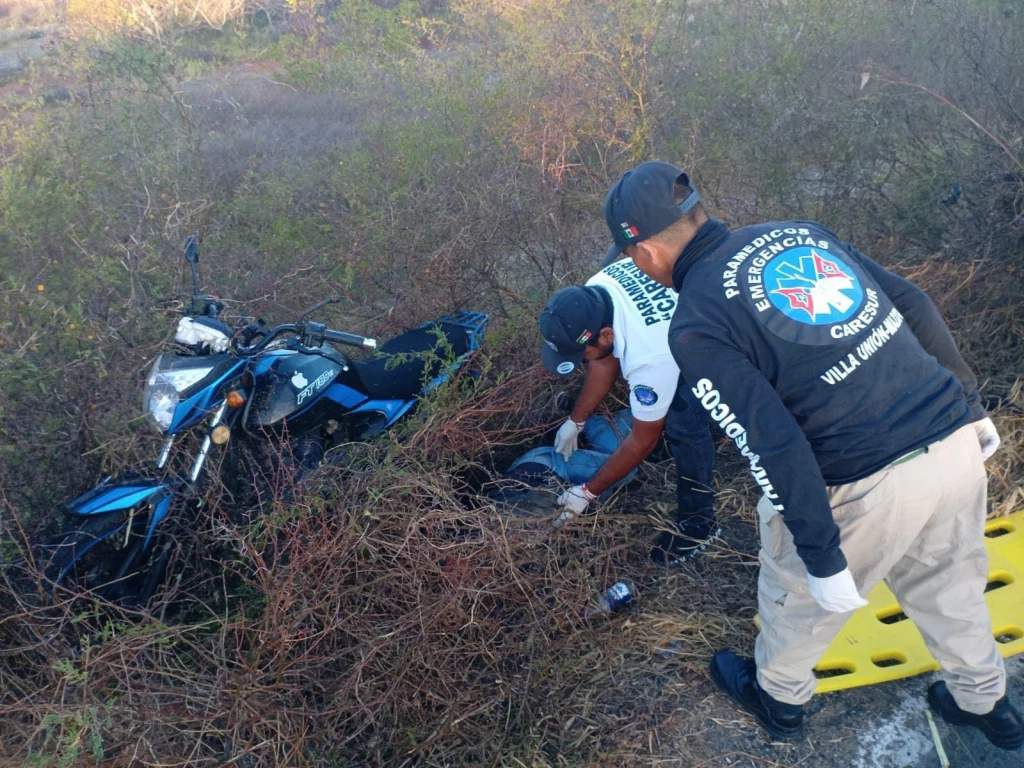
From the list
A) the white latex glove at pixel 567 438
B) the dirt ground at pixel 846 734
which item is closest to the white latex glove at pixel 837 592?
the dirt ground at pixel 846 734

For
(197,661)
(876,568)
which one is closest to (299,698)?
(197,661)

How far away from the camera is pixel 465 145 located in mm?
5715

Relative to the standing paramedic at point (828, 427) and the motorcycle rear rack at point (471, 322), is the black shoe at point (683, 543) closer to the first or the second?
the standing paramedic at point (828, 427)

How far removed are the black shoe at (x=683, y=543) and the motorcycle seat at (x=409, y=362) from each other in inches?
50.7

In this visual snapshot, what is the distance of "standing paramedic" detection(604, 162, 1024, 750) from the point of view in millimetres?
1983

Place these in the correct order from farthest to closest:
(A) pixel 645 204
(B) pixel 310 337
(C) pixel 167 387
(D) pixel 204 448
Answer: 1. (B) pixel 310 337
2. (D) pixel 204 448
3. (C) pixel 167 387
4. (A) pixel 645 204

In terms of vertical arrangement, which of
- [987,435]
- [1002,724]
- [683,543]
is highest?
[987,435]

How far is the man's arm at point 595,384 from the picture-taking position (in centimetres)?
331

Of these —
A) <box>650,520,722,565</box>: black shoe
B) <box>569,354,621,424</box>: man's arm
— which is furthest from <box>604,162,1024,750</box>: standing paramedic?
<box>569,354,621,424</box>: man's arm

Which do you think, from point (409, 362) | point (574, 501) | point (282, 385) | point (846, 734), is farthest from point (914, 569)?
point (282, 385)

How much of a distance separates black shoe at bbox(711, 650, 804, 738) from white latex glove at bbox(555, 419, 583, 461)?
1139 mm

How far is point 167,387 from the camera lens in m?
2.69

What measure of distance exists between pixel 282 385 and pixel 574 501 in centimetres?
129

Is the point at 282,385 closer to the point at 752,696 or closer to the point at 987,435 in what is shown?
the point at 752,696
